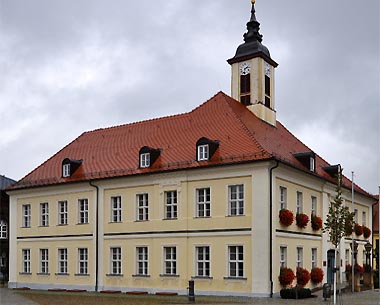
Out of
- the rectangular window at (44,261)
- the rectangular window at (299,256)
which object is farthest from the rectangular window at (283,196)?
the rectangular window at (44,261)

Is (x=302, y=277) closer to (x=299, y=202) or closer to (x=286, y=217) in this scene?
(x=286, y=217)

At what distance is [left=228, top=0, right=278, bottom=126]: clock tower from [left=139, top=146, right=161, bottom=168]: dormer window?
22.7 ft

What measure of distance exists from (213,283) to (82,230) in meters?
9.72

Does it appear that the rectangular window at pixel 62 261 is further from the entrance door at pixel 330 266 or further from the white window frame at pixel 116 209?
the entrance door at pixel 330 266

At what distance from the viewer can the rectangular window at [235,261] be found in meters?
29.3

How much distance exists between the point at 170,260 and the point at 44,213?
10627mm

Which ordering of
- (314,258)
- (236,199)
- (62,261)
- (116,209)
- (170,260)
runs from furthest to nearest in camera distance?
(62,261), (116,209), (314,258), (170,260), (236,199)

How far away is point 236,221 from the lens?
29547 mm

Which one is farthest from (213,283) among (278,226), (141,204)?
(141,204)

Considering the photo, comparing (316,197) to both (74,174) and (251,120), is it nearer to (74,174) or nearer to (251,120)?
(251,120)

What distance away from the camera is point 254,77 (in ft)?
121

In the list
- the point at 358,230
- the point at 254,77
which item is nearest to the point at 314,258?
the point at 358,230

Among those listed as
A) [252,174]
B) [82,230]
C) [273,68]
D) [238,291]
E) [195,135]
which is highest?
[273,68]

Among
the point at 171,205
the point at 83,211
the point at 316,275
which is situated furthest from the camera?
the point at 83,211
